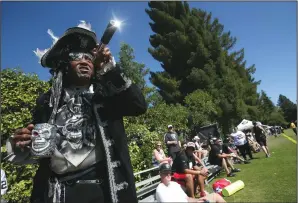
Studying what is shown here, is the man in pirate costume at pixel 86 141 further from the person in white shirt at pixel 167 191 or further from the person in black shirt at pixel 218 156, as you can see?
the person in black shirt at pixel 218 156

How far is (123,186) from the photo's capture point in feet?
7.43

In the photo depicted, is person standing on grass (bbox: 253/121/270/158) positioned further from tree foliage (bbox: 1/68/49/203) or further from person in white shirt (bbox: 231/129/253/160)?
tree foliage (bbox: 1/68/49/203)

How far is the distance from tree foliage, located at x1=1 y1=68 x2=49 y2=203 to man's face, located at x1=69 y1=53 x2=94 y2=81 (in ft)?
15.5

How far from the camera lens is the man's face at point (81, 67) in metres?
2.58

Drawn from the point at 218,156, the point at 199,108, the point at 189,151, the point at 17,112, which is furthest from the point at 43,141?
the point at 199,108

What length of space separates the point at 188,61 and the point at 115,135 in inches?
1387

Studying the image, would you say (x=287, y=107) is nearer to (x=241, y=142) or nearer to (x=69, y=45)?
(x=241, y=142)

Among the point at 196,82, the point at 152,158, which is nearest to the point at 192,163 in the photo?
the point at 152,158

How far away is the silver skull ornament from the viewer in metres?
2.18

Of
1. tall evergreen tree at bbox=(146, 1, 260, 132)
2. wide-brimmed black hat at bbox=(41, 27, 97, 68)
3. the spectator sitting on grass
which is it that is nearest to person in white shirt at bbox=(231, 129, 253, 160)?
the spectator sitting on grass

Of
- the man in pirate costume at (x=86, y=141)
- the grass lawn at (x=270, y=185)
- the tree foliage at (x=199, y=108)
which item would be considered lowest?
the grass lawn at (x=270, y=185)

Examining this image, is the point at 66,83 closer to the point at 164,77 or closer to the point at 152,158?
the point at 152,158

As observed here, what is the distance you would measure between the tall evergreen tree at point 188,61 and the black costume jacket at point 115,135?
33855mm

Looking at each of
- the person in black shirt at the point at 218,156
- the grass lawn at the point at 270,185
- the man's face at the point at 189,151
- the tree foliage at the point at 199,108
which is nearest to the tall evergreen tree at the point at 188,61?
the tree foliage at the point at 199,108
